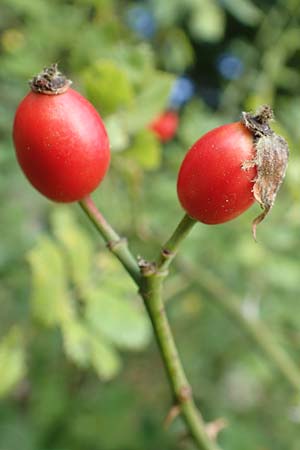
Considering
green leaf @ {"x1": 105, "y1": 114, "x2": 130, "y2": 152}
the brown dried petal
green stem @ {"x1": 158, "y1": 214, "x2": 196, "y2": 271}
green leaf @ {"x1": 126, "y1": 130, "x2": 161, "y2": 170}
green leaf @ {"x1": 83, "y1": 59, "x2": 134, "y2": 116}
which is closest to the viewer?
the brown dried petal

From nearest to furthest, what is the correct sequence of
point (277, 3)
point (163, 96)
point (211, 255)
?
point (163, 96) < point (211, 255) < point (277, 3)

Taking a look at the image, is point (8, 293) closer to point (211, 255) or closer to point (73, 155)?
point (211, 255)

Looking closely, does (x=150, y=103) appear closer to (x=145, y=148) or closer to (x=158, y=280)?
(x=145, y=148)

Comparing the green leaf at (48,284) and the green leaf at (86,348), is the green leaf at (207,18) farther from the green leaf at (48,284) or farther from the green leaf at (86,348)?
the green leaf at (86,348)

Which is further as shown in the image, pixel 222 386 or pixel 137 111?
pixel 222 386

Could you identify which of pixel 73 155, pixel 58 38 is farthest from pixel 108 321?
pixel 58 38

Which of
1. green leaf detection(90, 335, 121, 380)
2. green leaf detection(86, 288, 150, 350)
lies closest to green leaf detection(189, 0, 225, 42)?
green leaf detection(86, 288, 150, 350)

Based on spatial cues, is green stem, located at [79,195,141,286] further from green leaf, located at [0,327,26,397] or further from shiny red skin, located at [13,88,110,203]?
green leaf, located at [0,327,26,397]
